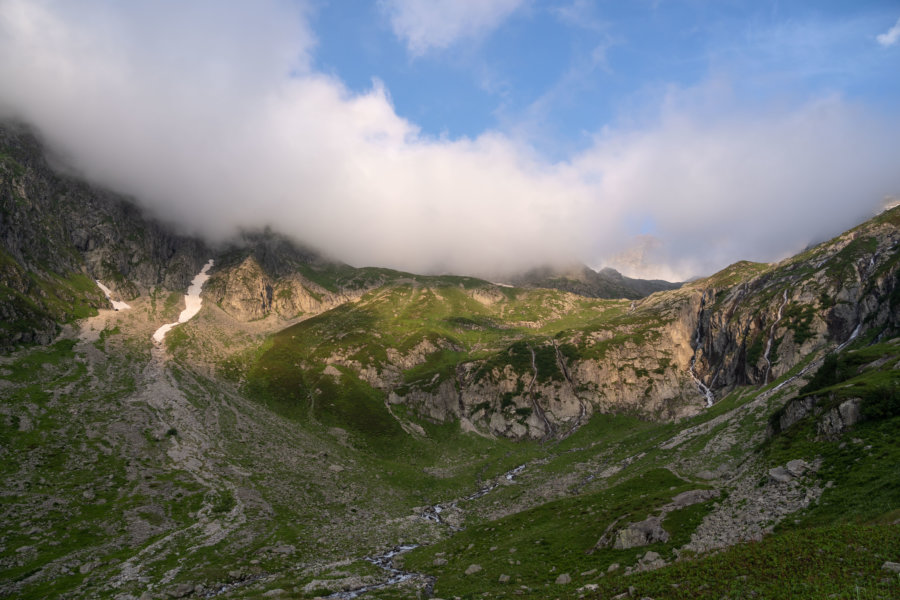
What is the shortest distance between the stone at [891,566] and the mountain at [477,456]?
0.17 metres

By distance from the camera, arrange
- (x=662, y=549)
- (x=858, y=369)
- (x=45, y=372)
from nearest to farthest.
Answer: (x=662, y=549), (x=858, y=369), (x=45, y=372)

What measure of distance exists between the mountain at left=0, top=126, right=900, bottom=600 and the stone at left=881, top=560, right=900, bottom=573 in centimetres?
17

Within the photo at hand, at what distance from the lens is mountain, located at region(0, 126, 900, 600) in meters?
36.6

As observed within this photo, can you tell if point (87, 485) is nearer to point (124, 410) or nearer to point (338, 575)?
point (124, 410)

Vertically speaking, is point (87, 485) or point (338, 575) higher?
point (87, 485)

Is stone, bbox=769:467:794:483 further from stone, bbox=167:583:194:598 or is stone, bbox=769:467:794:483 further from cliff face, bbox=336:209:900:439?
cliff face, bbox=336:209:900:439

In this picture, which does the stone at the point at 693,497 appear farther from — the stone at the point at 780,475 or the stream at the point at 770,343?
the stream at the point at 770,343

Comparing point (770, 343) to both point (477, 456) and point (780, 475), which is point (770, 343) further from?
point (780, 475)

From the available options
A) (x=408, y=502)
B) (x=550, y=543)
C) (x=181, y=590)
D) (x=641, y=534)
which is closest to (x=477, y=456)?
(x=408, y=502)

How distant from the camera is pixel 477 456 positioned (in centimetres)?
13612

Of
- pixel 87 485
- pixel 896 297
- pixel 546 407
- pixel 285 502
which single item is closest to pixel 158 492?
pixel 87 485

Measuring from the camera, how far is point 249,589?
49375 mm

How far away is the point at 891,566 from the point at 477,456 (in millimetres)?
123614

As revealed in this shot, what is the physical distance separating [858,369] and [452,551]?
70.9 meters
